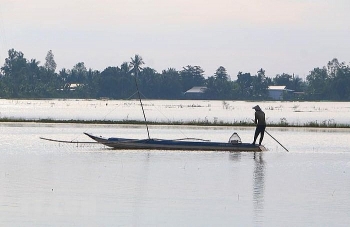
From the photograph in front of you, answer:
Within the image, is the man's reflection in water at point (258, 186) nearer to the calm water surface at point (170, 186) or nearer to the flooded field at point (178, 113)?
the calm water surface at point (170, 186)

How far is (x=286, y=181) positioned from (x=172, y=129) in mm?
30591

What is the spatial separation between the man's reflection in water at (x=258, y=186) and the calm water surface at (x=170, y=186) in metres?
0.02

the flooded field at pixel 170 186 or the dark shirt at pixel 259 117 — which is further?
the dark shirt at pixel 259 117

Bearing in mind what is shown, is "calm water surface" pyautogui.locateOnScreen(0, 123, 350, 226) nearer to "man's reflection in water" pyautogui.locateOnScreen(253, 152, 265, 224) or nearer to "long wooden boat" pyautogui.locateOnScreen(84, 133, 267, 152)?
"man's reflection in water" pyautogui.locateOnScreen(253, 152, 265, 224)

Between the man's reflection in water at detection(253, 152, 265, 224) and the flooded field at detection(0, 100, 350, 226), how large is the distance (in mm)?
21

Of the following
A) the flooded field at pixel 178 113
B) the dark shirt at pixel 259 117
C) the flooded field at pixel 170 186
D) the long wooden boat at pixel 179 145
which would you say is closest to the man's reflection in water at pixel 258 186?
the flooded field at pixel 170 186

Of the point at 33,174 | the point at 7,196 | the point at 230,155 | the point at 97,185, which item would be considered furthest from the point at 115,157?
the point at 7,196

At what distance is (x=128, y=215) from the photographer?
766 inches

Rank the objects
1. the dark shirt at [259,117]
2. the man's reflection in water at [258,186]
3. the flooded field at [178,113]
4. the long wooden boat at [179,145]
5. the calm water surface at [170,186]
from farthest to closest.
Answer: the flooded field at [178,113] < the dark shirt at [259,117] < the long wooden boat at [179,145] < the man's reflection in water at [258,186] < the calm water surface at [170,186]

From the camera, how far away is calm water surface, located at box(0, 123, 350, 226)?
19359 millimetres

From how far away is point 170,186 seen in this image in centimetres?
2494

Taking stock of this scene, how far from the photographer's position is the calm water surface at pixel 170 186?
19359 millimetres

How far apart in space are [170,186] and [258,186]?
2.47 meters

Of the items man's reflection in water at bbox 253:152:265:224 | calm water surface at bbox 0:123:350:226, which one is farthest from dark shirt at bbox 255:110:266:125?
man's reflection in water at bbox 253:152:265:224
